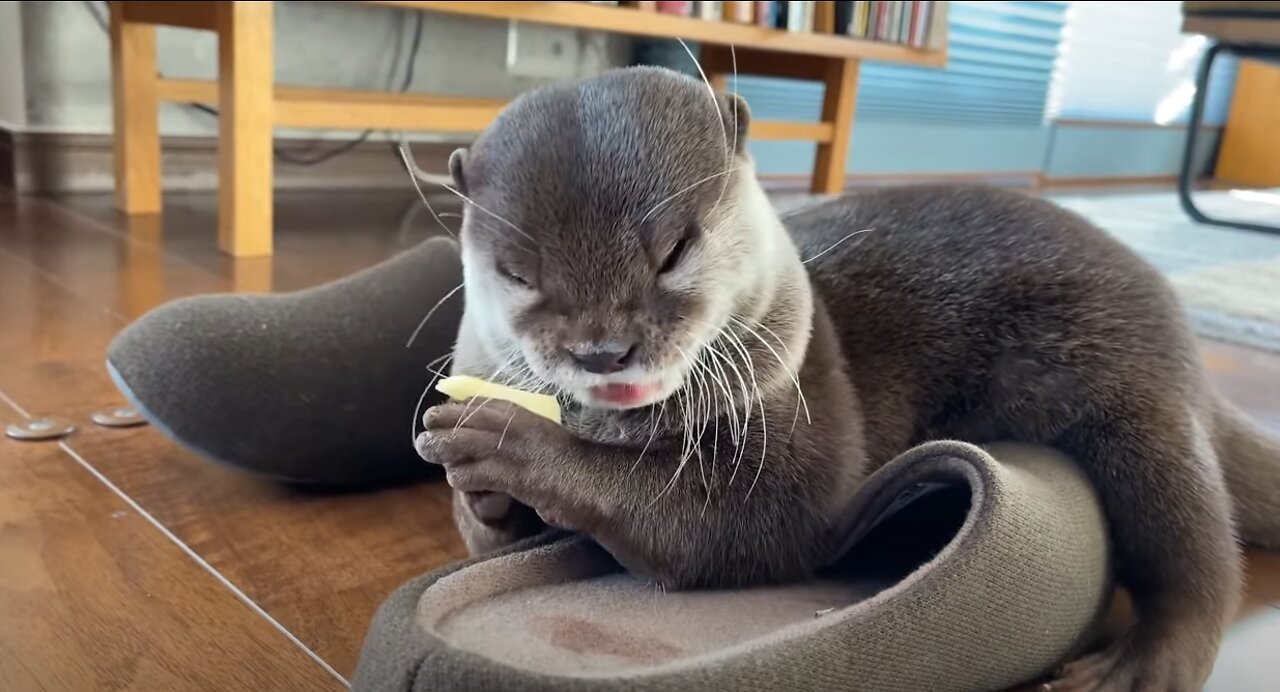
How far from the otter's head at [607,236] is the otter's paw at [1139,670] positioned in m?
0.33

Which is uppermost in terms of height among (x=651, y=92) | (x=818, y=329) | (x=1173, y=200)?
(x=651, y=92)

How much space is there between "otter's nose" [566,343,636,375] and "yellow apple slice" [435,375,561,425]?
0.09 meters

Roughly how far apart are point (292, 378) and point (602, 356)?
456 millimetres

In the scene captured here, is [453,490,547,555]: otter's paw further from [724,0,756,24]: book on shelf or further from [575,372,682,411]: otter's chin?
[724,0,756,24]: book on shelf

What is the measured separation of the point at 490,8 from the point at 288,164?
887 mm

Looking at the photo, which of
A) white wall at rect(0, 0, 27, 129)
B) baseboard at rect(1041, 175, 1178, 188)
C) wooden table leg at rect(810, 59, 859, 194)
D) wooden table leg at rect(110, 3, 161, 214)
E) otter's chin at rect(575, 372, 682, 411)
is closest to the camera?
otter's chin at rect(575, 372, 682, 411)

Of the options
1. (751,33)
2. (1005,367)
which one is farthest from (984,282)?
(751,33)

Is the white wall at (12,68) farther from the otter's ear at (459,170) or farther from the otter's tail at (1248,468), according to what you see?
the otter's tail at (1248,468)

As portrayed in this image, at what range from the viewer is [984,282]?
3.01 feet

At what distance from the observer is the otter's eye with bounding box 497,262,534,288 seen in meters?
0.69

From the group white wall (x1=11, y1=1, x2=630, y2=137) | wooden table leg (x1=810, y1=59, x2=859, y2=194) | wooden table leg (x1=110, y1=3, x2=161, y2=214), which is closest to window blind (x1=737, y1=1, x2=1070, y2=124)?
wooden table leg (x1=810, y1=59, x2=859, y2=194)

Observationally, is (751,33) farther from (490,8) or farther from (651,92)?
(651,92)

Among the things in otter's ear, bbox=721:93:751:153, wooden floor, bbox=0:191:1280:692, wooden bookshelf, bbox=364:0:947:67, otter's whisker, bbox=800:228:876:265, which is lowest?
wooden floor, bbox=0:191:1280:692

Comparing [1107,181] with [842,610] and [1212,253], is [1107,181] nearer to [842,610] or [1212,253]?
[1212,253]
